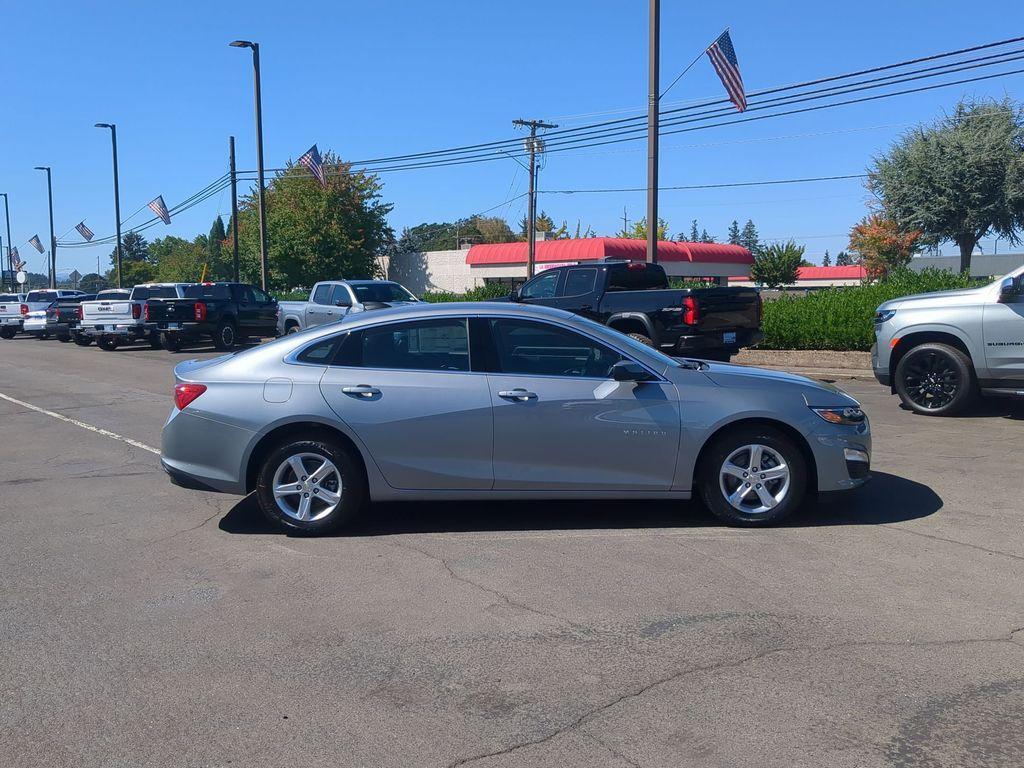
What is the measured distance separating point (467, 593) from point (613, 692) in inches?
56.9

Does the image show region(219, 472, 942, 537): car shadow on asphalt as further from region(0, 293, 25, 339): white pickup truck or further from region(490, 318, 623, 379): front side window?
region(0, 293, 25, 339): white pickup truck

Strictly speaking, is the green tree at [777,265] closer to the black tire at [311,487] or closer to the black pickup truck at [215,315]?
the black pickup truck at [215,315]

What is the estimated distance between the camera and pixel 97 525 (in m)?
7.07

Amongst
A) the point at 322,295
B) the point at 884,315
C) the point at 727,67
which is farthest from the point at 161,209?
the point at 884,315

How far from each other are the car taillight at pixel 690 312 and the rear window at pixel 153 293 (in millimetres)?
19174

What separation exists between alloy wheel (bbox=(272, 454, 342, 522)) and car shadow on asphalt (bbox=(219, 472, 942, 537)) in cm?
27

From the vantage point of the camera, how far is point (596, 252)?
47.2 m

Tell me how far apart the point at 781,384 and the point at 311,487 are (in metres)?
3.28

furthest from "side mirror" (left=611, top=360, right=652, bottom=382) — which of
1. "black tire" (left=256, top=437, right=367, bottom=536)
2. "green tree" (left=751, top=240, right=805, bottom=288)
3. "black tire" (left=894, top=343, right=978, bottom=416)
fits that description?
"green tree" (left=751, top=240, right=805, bottom=288)

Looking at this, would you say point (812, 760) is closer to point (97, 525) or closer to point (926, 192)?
point (97, 525)

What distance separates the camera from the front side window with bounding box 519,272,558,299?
51.9ft

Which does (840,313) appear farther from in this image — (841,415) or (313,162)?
(313,162)

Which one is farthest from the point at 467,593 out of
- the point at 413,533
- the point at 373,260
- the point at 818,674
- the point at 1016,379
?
the point at 373,260

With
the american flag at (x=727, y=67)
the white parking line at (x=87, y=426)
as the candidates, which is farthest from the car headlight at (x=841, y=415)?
the american flag at (x=727, y=67)
